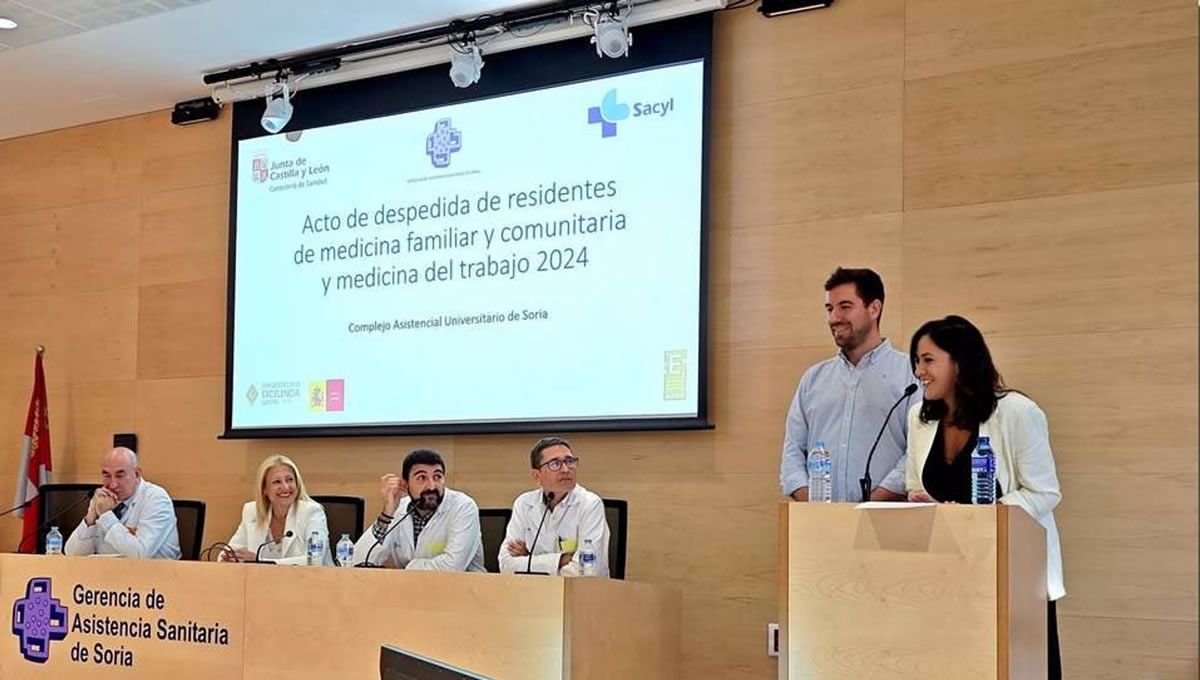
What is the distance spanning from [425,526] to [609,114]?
1851mm

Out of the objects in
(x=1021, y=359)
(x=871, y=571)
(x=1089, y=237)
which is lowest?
(x=871, y=571)

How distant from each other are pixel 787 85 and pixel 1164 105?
4.62ft

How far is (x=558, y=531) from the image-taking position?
493 cm

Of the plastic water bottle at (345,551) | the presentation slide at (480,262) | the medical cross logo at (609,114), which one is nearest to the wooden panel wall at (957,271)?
the presentation slide at (480,262)

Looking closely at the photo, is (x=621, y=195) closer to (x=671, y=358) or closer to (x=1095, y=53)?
(x=671, y=358)

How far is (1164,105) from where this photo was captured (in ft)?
15.7

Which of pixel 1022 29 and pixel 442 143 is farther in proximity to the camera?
pixel 442 143

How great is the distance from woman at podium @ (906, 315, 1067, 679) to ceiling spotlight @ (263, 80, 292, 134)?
362cm

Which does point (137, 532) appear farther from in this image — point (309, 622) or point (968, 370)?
point (968, 370)

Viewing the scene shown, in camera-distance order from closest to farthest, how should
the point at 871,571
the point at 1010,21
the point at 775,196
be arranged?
1. the point at 871,571
2. the point at 1010,21
3. the point at 775,196

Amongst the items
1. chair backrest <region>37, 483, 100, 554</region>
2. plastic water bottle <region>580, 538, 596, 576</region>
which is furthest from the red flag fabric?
plastic water bottle <region>580, 538, 596, 576</region>

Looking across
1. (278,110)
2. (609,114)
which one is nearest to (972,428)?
(609,114)

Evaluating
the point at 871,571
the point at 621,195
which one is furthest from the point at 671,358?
the point at 871,571

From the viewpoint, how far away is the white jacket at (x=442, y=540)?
5109 mm
